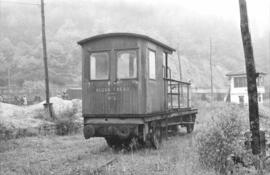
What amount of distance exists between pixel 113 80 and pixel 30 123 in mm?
7670

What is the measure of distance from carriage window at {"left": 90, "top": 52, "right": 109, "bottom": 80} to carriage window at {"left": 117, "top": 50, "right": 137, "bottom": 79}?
383 mm

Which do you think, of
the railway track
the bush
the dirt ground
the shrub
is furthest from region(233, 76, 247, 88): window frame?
the bush

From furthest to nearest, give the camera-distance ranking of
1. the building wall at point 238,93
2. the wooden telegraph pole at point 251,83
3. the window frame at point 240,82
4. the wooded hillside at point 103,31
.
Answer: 1. the wooded hillside at point 103,31
2. the window frame at point 240,82
3. the building wall at point 238,93
4. the wooden telegraph pole at point 251,83

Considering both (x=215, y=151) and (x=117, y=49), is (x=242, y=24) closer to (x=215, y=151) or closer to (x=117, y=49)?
(x=215, y=151)

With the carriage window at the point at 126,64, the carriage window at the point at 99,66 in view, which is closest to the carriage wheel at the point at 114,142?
the carriage window at the point at 99,66

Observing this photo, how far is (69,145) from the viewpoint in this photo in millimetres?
12570

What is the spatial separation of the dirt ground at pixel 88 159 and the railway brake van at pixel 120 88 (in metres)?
0.64

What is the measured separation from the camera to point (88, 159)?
30.9 ft

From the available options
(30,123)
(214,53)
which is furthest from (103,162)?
(214,53)

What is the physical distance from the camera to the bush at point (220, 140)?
7500 millimetres

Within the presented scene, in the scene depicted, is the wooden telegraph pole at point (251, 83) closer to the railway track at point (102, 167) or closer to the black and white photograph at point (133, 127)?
the black and white photograph at point (133, 127)

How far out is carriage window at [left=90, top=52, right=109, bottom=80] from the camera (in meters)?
10.9

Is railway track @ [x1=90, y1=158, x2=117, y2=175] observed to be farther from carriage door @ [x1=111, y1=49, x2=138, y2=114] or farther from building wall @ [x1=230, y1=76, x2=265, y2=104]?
building wall @ [x1=230, y1=76, x2=265, y2=104]

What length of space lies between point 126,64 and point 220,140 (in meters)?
4.19
